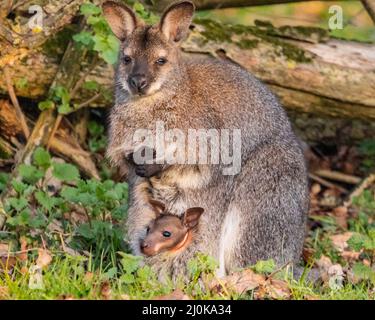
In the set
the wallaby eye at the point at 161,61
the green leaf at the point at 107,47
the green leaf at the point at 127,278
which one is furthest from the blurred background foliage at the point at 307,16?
the green leaf at the point at 127,278

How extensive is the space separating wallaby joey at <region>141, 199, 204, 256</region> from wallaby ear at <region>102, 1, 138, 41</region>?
1211 millimetres

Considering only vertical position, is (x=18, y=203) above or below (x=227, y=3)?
below

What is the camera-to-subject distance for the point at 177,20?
22.9ft

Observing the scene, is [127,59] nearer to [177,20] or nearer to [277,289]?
[177,20]

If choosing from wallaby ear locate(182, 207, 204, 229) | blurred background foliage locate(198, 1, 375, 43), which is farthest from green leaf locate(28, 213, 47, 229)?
blurred background foliage locate(198, 1, 375, 43)

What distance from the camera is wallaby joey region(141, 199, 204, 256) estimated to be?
21.5 ft

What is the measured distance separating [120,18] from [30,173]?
4.72ft

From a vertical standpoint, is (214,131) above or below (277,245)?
above

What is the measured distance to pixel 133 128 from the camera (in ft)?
22.6

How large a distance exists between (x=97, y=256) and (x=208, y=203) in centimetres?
92

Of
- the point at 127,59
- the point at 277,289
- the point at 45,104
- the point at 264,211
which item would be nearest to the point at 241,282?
the point at 277,289
